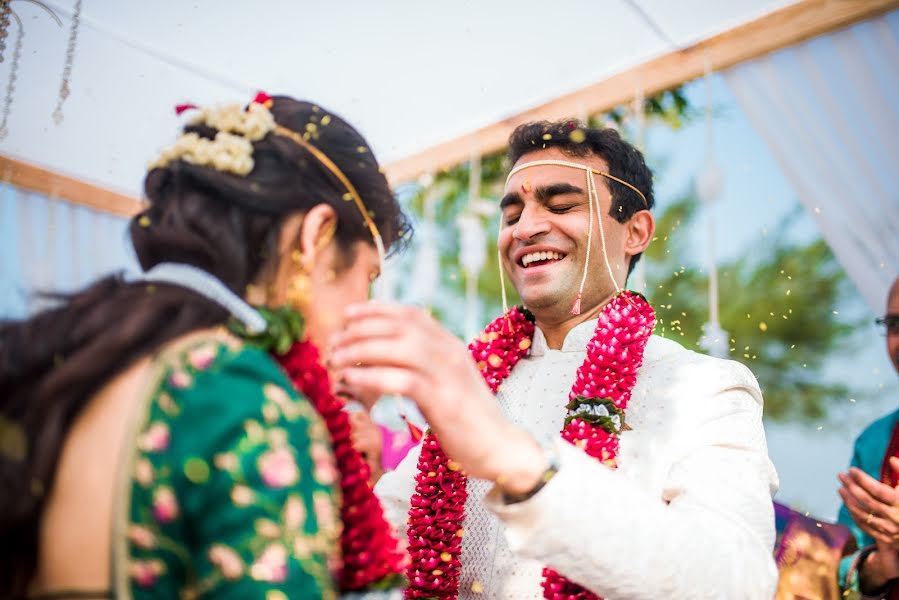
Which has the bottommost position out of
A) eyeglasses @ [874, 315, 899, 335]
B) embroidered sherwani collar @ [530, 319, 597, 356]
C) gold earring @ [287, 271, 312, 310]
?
gold earring @ [287, 271, 312, 310]

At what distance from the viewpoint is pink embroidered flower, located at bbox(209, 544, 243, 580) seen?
99 cm

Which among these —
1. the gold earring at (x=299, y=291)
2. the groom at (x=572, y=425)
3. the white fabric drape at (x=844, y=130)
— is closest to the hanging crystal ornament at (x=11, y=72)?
the groom at (x=572, y=425)

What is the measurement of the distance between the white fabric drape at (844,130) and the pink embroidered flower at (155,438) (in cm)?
402

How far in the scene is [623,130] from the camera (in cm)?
496

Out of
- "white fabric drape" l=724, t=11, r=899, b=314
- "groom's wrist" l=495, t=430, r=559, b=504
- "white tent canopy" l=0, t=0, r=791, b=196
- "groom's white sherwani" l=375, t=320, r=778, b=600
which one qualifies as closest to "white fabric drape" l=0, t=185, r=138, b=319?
"white tent canopy" l=0, t=0, r=791, b=196

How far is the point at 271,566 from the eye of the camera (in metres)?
1.00

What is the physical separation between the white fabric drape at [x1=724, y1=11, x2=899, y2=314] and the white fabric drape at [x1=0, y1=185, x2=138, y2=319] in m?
3.67

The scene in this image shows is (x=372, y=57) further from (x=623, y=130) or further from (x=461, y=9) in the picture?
(x=623, y=130)

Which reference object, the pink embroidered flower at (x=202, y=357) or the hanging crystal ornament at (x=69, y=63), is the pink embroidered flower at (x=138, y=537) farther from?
the hanging crystal ornament at (x=69, y=63)

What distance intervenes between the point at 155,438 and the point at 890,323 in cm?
396

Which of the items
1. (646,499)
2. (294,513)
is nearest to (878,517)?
(646,499)

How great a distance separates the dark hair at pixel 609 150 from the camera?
3.00 metres

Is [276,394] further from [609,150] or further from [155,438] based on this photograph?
[609,150]

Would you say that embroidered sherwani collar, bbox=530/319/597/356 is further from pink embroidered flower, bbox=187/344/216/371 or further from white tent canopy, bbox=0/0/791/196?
pink embroidered flower, bbox=187/344/216/371
